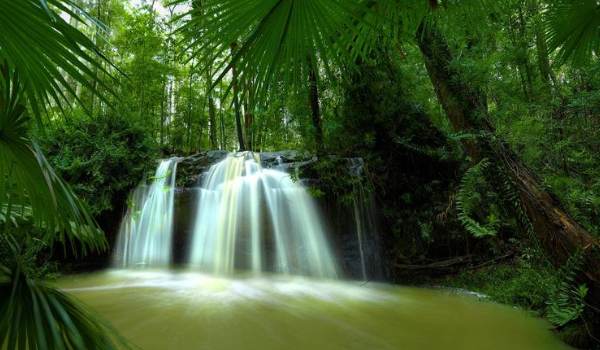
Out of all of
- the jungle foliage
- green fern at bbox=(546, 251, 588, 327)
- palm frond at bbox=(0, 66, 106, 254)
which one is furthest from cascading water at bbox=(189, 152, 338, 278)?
palm frond at bbox=(0, 66, 106, 254)

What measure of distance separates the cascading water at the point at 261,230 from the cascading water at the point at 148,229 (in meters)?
0.60

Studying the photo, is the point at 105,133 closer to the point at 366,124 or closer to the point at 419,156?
the point at 366,124

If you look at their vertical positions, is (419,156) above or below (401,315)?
above

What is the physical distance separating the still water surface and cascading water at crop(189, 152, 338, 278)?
0.84 metres

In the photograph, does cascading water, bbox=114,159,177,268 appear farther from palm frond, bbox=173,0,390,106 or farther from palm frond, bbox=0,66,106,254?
palm frond, bbox=173,0,390,106

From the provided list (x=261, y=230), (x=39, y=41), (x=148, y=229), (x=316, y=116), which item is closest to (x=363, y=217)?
(x=261, y=230)

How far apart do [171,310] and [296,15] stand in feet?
11.3

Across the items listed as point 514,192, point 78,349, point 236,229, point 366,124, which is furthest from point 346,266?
point 78,349

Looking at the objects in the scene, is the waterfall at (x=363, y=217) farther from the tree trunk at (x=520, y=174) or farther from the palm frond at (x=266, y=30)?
the palm frond at (x=266, y=30)

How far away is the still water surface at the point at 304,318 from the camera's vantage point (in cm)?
256

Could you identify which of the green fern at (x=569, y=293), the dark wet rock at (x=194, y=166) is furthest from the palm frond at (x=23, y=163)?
the dark wet rock at (x=194, y=166)

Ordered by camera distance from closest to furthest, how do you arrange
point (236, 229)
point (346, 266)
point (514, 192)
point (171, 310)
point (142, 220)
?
point (514, 192)
point (171, 310)
point (346, 266)
point (236, 229)
point (142, 220)

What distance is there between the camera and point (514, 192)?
8.36 ft

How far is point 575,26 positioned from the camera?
3.84 ft
